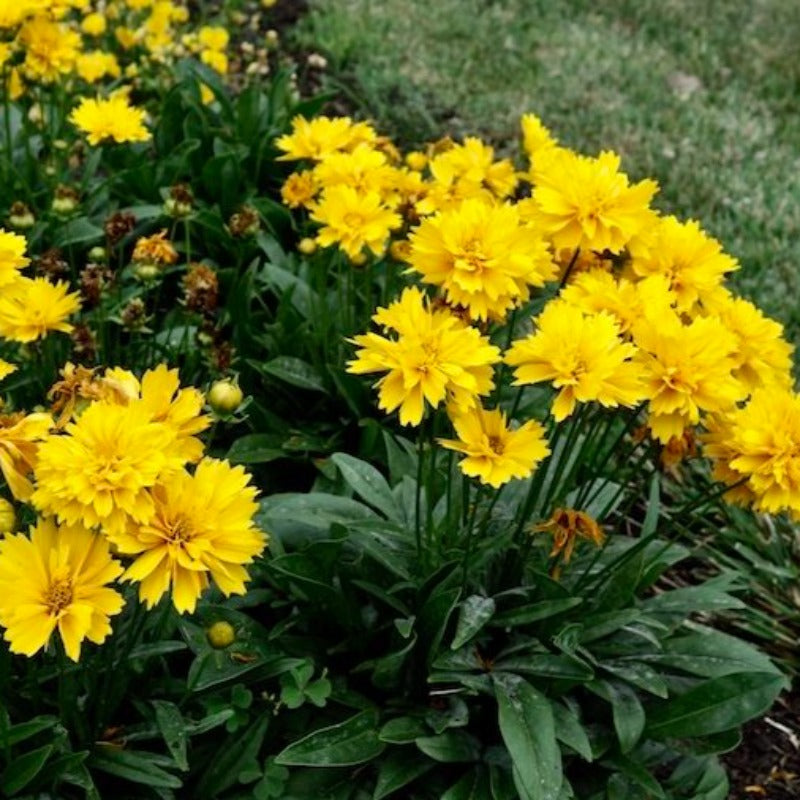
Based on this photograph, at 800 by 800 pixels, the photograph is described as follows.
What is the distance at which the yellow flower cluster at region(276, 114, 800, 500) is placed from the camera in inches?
69.9

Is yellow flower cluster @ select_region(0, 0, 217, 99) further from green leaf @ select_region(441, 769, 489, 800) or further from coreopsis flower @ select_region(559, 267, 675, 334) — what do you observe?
green leaf @ select_region(441, 769, 489, 800)

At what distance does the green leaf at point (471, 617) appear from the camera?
210cm

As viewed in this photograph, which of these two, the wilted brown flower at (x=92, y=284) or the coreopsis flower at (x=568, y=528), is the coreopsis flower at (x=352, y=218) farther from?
the coreopsis flower at (x=568, y=528)

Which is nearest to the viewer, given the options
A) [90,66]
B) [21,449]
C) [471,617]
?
[21,449]

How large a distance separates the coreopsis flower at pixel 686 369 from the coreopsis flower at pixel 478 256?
0.79ft

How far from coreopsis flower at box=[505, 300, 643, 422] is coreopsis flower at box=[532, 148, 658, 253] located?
8.7 inches

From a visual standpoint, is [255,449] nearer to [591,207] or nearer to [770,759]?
[591,207]

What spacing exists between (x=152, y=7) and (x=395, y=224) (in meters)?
2.87

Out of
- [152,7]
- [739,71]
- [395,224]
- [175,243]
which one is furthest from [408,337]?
[739,71]

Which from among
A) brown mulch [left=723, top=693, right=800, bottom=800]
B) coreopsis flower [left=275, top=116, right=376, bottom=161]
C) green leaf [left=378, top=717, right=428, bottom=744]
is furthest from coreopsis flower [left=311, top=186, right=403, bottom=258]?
brown mulch [left=723, top=693, right=800, bottom=800]

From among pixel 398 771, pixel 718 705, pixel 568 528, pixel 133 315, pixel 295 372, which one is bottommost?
pixel 398 771

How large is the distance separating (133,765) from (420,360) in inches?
33.2

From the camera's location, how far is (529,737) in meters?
→ 2.08

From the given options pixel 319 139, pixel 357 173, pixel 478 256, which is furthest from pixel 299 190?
pixel 478 256
